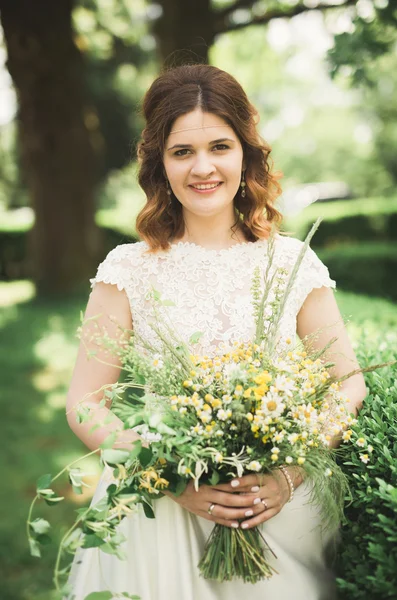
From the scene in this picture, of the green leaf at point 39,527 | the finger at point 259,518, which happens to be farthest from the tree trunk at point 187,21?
the green leaf at point 39,527

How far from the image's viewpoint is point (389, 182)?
3653 centimetres

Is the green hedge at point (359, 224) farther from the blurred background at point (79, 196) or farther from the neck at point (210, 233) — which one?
the neck at point (210, 233)

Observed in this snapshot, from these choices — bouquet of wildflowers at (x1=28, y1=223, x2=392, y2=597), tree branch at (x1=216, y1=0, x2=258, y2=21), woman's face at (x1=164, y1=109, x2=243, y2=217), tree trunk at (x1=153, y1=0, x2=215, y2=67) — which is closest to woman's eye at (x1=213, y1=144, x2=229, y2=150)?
woman's face at (x1=164, y1=109, x2=243, y2=217)

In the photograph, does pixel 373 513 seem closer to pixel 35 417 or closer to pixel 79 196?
pixel 35 417

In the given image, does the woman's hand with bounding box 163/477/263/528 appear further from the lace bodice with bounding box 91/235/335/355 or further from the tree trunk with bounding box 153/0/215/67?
the tree trunk with bounding box 153/0/215/67

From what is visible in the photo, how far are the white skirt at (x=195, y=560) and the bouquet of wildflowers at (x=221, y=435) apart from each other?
135 mm

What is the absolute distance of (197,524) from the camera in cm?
224

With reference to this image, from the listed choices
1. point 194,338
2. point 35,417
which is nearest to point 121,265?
point 194,338

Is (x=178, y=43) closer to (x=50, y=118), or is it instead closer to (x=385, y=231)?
(x=50, y=118)

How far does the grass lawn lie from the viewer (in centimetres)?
410

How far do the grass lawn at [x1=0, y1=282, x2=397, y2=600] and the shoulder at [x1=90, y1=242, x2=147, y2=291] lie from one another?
2.90 feet

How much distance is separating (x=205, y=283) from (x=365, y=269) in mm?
7284

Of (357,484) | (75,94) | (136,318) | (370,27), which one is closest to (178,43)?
(75,94)

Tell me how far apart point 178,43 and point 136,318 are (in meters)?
8.83
